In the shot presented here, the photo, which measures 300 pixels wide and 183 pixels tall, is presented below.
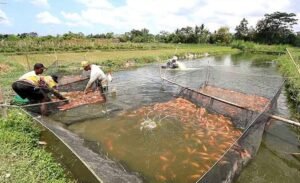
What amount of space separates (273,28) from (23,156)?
71.3m

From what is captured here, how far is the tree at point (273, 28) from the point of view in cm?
6406

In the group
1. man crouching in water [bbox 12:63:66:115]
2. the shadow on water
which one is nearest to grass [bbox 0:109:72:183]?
the shadow on water

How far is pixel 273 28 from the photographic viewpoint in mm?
64812

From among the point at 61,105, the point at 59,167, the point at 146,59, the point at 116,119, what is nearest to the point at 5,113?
the point at 61,105

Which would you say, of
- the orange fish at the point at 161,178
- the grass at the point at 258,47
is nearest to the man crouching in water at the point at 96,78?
the orange fish at the point at 161,178

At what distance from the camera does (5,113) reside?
621 cm

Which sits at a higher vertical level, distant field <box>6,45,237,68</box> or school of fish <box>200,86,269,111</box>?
distant field <box>6,45,237,68</box>

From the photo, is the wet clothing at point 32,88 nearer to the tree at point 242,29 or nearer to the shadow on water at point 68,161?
the shadow on water at point 68,161

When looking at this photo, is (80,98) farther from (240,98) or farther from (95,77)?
(240,98)

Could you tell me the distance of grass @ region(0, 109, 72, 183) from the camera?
4.35 metres

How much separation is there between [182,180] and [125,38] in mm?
54944

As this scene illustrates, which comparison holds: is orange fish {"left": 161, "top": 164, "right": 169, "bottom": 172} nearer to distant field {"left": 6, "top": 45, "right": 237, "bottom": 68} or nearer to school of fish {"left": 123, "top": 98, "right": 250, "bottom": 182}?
school of fish {"left": 123, "top": 98, "right": 250, "bottom": 182}

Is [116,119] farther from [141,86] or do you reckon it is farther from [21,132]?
[141,86]

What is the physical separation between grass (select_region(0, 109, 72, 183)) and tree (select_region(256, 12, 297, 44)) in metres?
67.7
